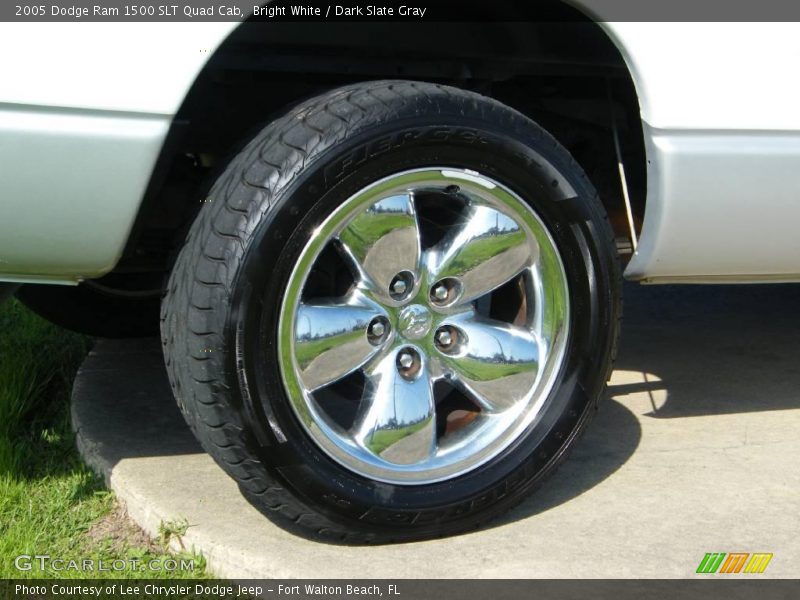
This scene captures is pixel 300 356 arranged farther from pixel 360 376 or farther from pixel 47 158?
pixel 47 158

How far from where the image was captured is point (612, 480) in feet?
10.3

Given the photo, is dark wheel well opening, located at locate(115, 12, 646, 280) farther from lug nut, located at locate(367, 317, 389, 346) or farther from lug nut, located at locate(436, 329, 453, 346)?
lug nut, located at locate(436, 329, 453, 346)

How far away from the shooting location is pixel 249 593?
103 inches

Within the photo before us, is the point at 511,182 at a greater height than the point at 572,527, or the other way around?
the point at 511,182

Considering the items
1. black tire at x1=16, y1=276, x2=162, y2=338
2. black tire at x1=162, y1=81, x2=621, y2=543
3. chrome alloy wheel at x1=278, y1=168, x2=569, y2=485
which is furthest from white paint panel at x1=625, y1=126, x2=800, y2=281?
black tire at x1=16, y1=276, x2=162, y2=338

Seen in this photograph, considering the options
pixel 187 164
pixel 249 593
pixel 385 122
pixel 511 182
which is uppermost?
pixel 385 122

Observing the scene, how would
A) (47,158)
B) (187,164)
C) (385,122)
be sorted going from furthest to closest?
1. (187,164)
2. (385,122)
3. (47,158)

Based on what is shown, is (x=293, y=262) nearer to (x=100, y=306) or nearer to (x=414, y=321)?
(x=414, y=321)

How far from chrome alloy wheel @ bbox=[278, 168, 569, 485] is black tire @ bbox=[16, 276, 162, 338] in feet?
3.63

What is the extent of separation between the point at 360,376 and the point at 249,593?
60cm

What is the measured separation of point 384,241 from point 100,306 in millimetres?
1563

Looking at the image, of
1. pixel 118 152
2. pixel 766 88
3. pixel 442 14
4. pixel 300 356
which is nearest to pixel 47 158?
pixel 118 152

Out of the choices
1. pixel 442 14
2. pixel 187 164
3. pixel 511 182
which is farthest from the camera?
pixel 187 164

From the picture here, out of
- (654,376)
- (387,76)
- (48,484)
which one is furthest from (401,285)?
(654,376)
